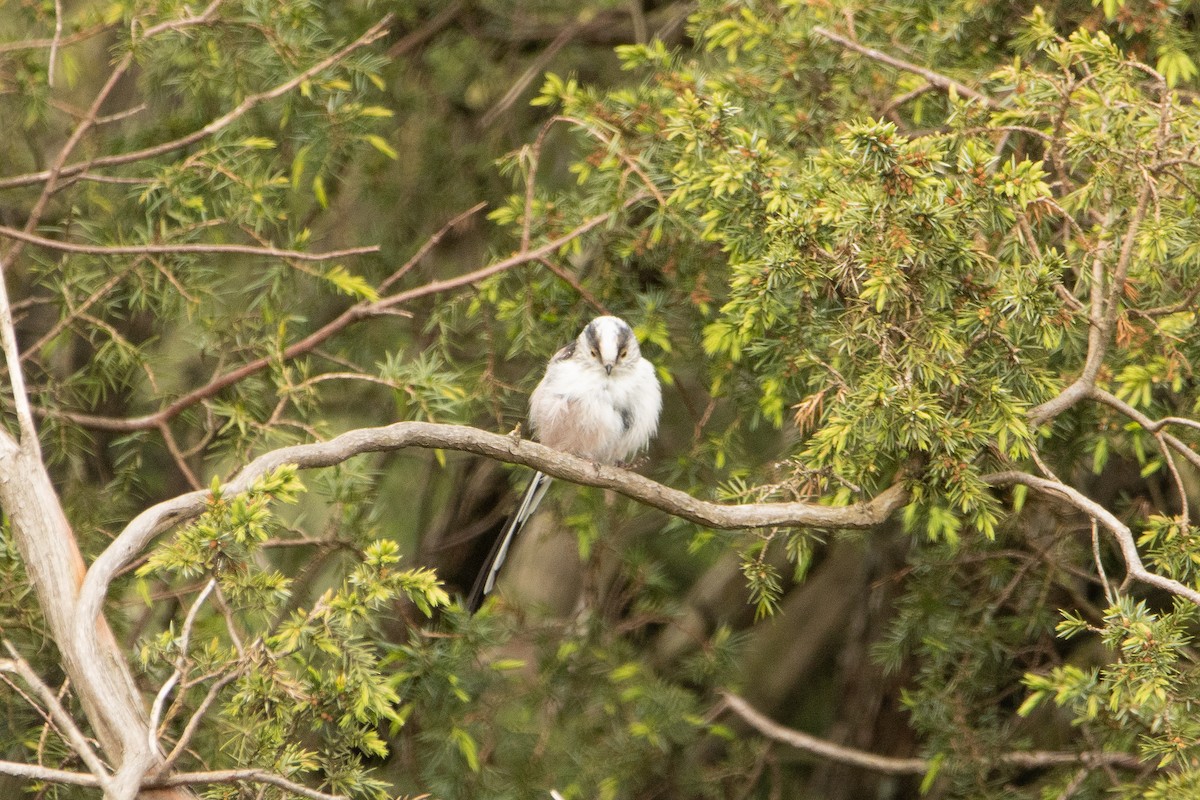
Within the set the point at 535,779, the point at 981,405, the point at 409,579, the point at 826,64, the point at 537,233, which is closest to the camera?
the point at 409,579

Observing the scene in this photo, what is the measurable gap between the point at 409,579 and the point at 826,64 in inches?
93.9

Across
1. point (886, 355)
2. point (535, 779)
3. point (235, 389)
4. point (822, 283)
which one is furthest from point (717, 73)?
point (535, 779)

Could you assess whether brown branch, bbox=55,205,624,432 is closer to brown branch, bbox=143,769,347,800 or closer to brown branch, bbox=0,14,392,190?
brown branch, bbox=0,14,392,190

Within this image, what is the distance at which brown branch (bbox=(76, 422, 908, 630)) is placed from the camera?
291 cm

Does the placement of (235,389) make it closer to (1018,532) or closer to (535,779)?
(535,779)

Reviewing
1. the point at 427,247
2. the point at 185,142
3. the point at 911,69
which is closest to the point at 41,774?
the point at 427,247

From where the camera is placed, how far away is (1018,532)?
4.38 meters

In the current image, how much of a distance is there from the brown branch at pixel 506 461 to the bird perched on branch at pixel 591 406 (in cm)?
109

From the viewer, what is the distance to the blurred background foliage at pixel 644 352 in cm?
311

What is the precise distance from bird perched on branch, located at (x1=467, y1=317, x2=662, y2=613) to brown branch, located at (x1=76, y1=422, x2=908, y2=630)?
1.09 m

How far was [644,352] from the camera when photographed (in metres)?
5.09

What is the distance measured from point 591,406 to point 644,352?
0.40 m

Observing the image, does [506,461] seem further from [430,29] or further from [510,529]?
[430,29]

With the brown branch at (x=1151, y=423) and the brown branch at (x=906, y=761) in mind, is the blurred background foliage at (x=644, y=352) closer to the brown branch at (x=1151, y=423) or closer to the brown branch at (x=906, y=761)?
the brown branch at (x=906, y=761)
